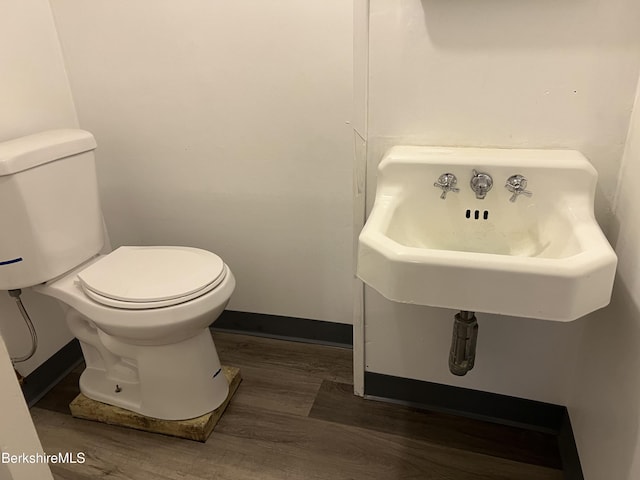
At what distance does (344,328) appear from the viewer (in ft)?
6.09

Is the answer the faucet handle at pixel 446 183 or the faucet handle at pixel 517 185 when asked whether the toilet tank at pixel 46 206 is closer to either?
the faucet handle at pixel 446 183

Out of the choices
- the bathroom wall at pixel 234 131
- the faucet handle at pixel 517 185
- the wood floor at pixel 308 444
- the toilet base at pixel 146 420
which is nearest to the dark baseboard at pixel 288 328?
the bathroom wall at pixel 234 131

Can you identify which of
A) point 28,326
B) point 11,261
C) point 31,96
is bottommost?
point 28,326

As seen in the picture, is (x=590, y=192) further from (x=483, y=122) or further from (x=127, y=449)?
(x=127, y=449)

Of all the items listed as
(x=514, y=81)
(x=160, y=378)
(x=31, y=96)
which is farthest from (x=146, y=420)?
(x=514, y=81)

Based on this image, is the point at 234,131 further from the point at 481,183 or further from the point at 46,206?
the point at 481,183

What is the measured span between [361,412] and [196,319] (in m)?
0.60

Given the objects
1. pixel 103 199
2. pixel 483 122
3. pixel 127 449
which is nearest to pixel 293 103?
pixel 483 122

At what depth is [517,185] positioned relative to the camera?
1.15m

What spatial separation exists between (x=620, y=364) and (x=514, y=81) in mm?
675

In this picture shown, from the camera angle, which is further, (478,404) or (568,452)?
(478,404)

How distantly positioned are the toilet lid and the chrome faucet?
75 centimetres

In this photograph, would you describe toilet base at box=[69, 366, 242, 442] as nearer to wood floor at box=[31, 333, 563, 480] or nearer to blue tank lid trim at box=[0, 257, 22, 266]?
→ wood floor at box=[31, 333, 563, 480]

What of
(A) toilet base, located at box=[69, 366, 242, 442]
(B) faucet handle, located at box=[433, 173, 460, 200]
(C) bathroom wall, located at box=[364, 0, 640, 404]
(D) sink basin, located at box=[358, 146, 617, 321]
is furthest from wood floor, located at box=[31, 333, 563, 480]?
(B) faucet handle, located at box=[433, 173, 460, 200]
